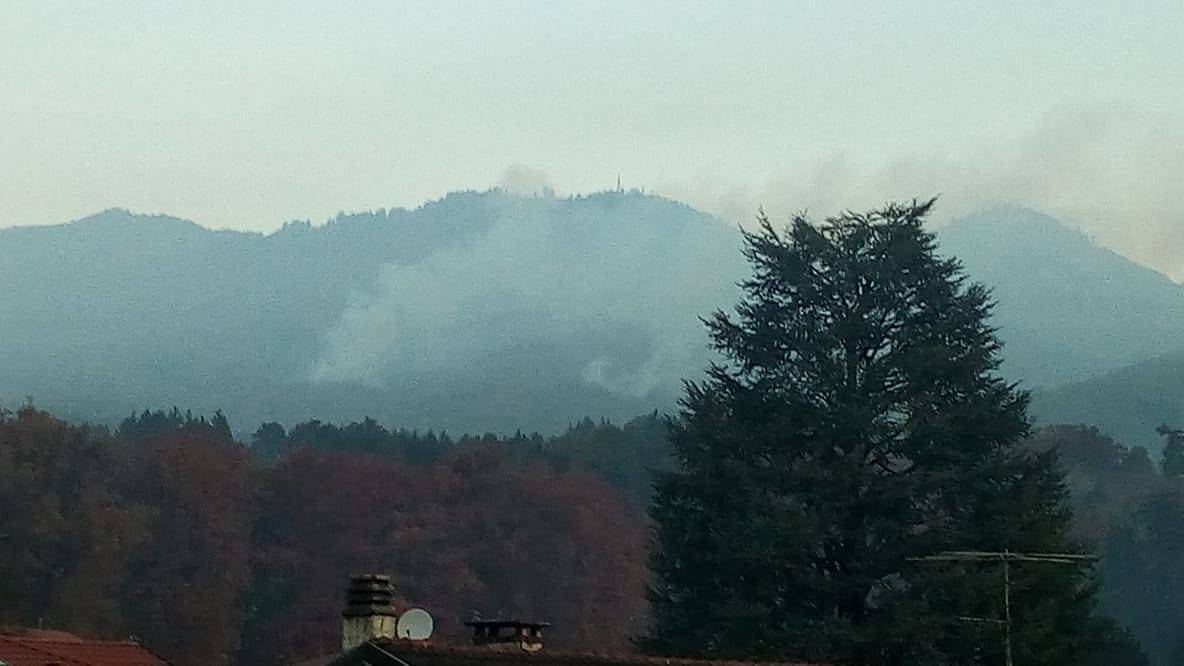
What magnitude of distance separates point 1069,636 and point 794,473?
22.7 feet

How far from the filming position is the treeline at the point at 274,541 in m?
61.7

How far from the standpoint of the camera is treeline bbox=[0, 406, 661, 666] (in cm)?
6166

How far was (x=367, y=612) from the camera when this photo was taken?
2327 centimetres

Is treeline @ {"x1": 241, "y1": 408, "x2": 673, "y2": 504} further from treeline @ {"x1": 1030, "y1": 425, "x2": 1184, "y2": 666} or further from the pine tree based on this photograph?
the pine tree

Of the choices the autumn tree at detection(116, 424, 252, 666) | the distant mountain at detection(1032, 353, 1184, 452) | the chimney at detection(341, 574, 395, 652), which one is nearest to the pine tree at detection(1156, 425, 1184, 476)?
the autumn tree at detection(116, 424, 252, 666)

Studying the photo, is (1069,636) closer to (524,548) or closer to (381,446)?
Answer: (524,548)

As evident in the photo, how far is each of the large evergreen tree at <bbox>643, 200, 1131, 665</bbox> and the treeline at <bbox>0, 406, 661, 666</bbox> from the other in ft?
80.0

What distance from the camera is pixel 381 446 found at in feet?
327

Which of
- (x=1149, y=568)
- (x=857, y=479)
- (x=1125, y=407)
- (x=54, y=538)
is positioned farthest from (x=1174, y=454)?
(x=1125, y=407)

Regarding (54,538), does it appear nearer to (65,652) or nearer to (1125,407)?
(65,652)

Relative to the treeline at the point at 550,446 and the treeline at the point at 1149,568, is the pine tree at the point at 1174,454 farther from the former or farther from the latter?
the treeline at the point at 550,446

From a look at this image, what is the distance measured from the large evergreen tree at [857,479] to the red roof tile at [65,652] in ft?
38.9

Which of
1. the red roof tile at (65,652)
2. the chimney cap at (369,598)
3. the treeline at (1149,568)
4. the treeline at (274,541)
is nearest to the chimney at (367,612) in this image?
the chimney cap at (369,598)

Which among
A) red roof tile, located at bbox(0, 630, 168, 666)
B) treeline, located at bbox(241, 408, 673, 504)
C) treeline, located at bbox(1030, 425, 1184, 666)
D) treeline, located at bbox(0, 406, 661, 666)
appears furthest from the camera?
treeline, located at bbox(241, 408, 673, 504)
